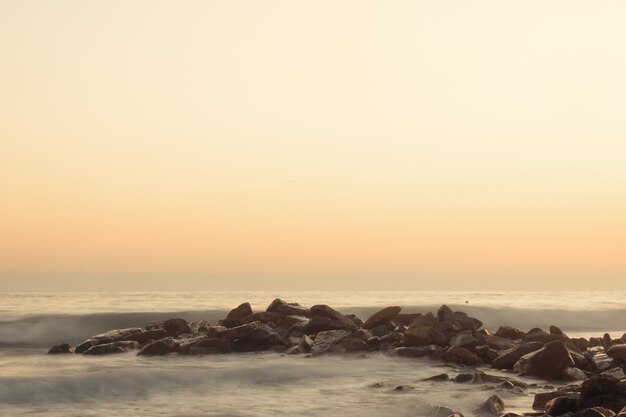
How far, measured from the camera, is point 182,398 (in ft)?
43.2

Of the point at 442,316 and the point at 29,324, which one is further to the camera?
the point at 29,324

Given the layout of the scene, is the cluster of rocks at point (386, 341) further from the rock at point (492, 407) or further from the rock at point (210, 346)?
the rock at point (492, 407)

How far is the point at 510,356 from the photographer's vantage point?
16.0 m

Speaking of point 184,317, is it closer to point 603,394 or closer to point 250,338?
point 250,338

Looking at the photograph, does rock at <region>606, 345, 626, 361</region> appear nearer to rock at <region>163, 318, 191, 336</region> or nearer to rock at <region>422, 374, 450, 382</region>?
rock at <region>422, 374, 450, 382</region>

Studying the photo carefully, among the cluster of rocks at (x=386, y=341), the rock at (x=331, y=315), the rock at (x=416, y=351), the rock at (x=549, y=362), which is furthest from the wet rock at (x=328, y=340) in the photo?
the rock at (x=549, y=362)

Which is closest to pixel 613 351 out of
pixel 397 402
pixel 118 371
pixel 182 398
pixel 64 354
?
pixel 397 402

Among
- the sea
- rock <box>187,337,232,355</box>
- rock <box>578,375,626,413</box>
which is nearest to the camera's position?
rock <box>578,375,626,413</box>

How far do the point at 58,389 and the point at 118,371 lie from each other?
68.4 inches

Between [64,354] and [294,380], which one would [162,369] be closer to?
[294,380]

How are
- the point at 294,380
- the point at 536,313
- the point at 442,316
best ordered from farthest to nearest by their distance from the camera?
the point at 536,313 → the point at 442,316 → the point at 294,380

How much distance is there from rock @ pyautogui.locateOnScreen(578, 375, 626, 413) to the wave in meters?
20.4

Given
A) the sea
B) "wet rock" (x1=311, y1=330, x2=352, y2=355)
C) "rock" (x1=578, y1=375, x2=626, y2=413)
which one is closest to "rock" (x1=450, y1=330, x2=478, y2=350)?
the sea

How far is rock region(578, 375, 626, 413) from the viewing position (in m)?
9.95
